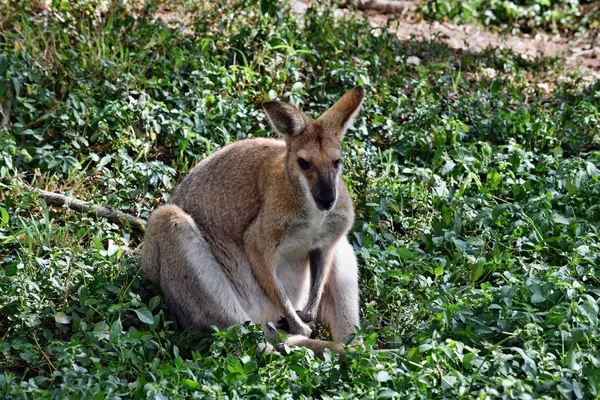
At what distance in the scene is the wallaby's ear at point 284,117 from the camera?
5805 millimetres

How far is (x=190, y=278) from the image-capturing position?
5863 millimetres

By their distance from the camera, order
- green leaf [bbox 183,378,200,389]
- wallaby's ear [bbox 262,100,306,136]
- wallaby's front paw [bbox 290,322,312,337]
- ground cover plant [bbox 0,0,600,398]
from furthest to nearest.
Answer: wallaby's front paw [bbox 290,322,312,337] < wallaby's ear [bbox 262,100,306,136] < ground cover plant [bbox 0,0,600,398] < green leaf [bbox 183,378,200,389]

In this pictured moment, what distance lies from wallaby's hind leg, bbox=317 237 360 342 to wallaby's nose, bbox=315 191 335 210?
0.55 m

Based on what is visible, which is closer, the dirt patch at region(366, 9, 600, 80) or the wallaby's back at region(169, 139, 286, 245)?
the wallaby's back at region(169, 139, 286, 245)

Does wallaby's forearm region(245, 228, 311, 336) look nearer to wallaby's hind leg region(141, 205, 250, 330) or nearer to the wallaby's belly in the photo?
the wallaby's belly

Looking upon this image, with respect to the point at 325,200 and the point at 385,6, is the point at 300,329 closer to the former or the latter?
the point at 325,200

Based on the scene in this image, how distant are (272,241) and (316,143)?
0.70m

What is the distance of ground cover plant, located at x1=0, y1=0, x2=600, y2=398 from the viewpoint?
4988 millimetres

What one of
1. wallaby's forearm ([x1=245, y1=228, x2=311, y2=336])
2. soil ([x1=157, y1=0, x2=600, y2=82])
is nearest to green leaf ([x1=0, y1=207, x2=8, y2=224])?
wallaby's forearm ([x1=245, y1=228, x2=311, y2=336])

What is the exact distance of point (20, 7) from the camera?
839 centimetres

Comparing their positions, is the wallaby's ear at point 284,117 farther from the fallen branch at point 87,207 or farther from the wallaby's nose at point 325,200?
the fallen branch at point 87,207

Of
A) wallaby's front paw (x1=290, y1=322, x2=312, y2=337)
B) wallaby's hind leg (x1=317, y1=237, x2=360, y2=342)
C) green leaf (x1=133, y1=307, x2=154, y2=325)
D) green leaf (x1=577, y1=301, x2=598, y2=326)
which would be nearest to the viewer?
green leaf (x1=577, y1=301, x2=598, y2=326)

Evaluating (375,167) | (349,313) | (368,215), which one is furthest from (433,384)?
(375,167)

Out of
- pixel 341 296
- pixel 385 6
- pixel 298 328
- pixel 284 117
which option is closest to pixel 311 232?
pixel 341 296
